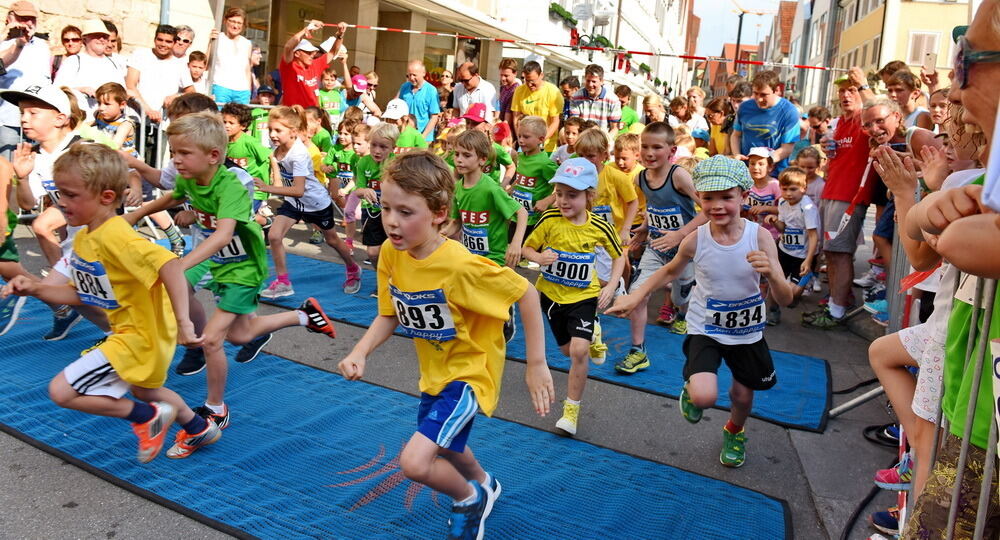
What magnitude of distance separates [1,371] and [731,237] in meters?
4.36

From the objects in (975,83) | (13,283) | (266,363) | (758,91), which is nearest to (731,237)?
(975,83)

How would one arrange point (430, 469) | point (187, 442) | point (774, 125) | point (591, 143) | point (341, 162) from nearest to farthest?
point (430, 469)
point (187, 442)
point (591, 143)
point (774, 125)
point (341, 162)

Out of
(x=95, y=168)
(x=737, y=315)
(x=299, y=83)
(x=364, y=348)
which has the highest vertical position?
(x=299, y=83)

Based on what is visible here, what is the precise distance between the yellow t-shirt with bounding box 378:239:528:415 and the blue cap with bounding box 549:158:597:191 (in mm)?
1915

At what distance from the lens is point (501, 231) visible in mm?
6223

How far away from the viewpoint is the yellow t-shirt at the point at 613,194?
6668 mm

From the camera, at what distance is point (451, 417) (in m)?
3.21

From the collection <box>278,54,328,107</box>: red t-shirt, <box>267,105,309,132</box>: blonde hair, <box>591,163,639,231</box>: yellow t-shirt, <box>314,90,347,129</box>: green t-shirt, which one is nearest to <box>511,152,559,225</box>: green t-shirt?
<box>591,163,639,231</box>: yellow t-shirt

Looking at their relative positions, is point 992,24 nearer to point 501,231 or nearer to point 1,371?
point 501,231

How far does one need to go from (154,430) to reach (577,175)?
Answer: 9.26ft

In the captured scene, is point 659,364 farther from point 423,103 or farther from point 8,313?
point 423,103

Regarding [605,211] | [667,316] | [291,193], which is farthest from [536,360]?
[667,316]

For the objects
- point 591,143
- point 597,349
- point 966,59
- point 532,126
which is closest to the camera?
point 966,59

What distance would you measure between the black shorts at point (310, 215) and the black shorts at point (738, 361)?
4.39 metres
